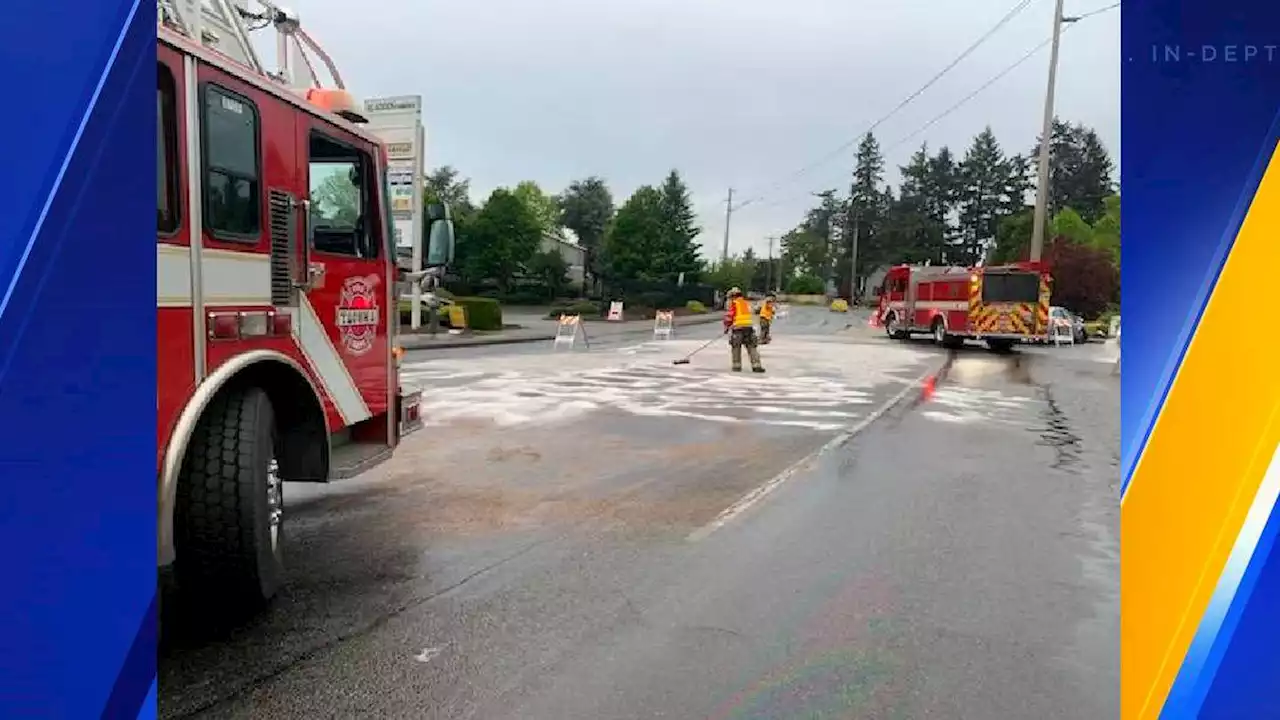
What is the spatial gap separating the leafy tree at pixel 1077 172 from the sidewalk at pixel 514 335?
68305 mm

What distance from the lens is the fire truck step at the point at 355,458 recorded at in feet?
18.0

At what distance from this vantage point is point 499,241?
57156mm

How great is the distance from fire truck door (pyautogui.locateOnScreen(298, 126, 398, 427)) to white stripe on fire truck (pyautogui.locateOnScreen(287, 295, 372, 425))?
12mm

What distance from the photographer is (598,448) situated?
30.9 ft

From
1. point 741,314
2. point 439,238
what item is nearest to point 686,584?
point 439,238

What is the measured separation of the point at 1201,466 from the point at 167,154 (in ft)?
12.2

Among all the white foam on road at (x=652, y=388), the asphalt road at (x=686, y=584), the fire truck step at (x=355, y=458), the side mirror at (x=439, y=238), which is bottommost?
the white foam on road at (x=652, y=388)

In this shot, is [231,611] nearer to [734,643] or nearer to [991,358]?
[734,643]

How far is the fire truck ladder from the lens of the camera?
449 cm

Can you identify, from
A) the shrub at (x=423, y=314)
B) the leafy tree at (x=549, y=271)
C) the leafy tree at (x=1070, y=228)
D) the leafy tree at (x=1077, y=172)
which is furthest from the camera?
the leafy tree at (x=1077, y=172)

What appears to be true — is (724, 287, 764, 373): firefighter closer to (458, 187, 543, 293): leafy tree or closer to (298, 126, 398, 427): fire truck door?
(298, 126, 398, 427): fire truck door

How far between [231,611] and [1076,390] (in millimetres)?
16480

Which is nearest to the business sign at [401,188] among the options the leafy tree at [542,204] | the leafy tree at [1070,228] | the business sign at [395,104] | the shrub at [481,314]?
the business sign at [395,104]
